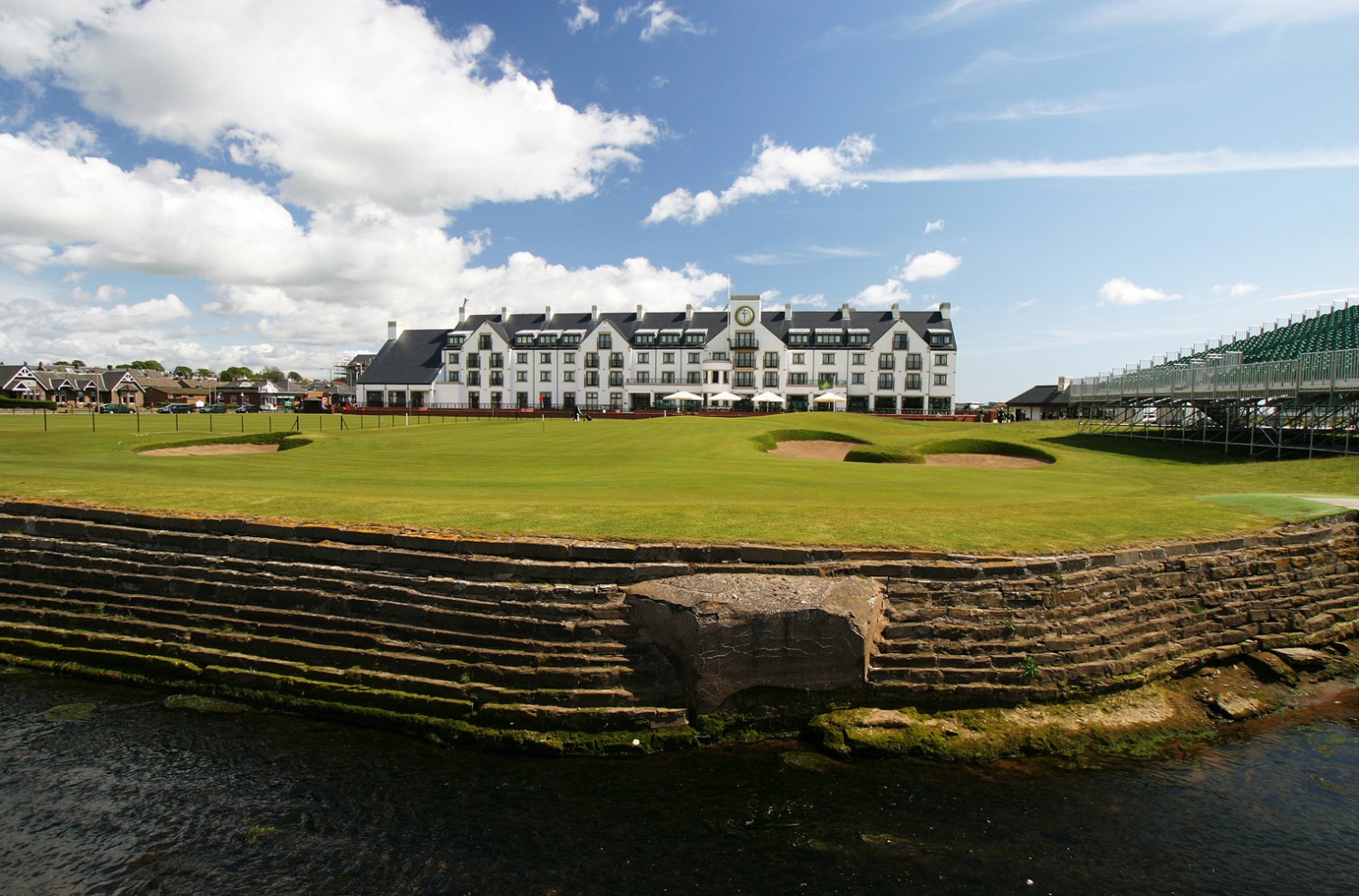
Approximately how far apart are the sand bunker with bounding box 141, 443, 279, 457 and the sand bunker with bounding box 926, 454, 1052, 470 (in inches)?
1227

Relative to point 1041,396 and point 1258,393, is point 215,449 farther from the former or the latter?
point 1041,396

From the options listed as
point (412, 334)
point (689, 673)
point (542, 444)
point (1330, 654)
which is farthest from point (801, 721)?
point (412, 334)

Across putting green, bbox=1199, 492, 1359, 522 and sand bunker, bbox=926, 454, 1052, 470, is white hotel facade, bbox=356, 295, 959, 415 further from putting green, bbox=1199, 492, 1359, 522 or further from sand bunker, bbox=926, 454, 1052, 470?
putting green, bbox=1199, 492, 1359, 522

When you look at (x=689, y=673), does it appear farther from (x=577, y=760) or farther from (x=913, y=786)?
(x=913, y=786)

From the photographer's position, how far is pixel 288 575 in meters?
11.9

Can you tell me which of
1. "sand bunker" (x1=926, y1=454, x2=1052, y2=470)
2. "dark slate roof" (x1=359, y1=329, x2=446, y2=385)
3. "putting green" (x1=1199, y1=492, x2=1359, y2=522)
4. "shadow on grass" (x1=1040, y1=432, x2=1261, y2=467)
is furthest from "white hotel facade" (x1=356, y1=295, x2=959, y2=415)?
"putting green" (x1=1199, y1=492, x2=1359, y2=522)

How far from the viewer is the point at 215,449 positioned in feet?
106

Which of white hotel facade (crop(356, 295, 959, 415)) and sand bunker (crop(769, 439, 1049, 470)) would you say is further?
white hotel facade (crop(356, 295, 959, 415))

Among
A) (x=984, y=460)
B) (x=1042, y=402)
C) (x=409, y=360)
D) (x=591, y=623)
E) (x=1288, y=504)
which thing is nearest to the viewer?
(x=591, y=623)

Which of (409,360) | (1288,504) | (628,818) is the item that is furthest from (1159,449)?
(409,360)

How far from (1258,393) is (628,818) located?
3357cm

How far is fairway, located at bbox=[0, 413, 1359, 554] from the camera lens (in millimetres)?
12953

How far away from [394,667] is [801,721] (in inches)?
238

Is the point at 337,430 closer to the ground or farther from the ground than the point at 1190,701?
farther from the ground
